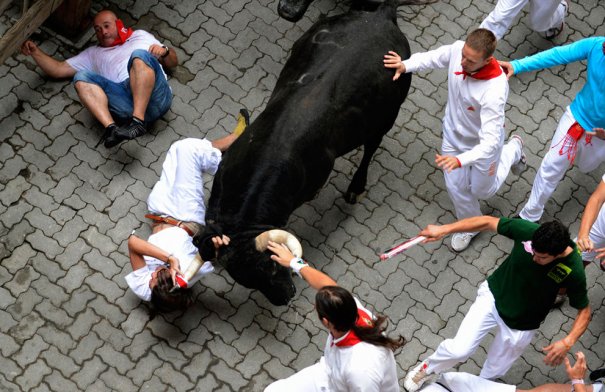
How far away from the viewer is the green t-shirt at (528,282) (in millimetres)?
6809

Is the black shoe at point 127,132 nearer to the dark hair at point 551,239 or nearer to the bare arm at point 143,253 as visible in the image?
the bare arm at point 143,253

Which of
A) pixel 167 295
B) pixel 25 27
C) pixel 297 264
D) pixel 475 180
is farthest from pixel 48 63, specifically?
pixel 475 180

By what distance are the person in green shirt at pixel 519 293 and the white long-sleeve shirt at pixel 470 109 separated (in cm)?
82

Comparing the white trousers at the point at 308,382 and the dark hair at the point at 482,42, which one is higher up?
the dark hair at the point at 482,42

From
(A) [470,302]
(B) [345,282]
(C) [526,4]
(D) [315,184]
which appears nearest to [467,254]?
(A) [470,302]

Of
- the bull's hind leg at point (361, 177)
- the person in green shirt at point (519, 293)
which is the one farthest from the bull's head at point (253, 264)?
the bull's hind leg at point (361, 177)

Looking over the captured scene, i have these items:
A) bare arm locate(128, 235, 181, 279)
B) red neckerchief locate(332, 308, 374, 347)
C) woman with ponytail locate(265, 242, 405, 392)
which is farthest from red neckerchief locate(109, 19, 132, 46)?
red neckerchief locate(332, 308, 374, 347)

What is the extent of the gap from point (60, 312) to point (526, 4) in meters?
5.59

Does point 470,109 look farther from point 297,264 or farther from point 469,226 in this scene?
point 297,264

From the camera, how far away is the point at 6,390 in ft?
25.0

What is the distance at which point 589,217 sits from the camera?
24.2 feet

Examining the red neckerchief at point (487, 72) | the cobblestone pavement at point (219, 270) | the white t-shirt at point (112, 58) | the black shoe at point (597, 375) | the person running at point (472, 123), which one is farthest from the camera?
the white t-shirt at point (112, 58)

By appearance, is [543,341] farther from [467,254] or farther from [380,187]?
[380,187]

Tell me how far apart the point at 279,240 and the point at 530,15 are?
4.35 meters
